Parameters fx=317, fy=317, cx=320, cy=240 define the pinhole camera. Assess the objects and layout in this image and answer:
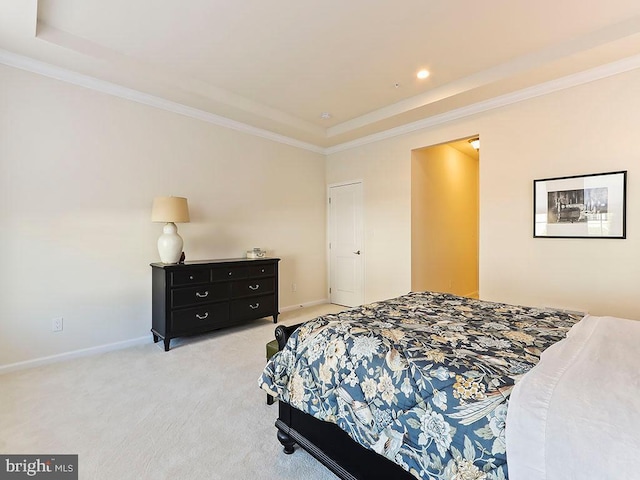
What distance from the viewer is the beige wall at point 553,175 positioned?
289 centimetres

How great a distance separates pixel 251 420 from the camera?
2.04 metres

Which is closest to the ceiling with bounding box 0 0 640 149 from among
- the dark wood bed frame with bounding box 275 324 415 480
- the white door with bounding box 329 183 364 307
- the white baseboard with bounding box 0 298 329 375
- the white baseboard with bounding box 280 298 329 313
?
the white door with bounding box 329 183 364 307

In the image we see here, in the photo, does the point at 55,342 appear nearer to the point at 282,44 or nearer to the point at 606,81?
the point at 282,44

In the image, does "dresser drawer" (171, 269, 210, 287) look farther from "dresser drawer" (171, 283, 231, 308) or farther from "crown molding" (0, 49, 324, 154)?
"crown molding" (0, 49, 324, 154)

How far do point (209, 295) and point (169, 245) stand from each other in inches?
27.6

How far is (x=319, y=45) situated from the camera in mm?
2834

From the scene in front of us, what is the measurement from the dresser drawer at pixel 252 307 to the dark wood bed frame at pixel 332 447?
85.5 inches

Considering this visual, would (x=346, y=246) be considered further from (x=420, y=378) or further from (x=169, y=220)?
(x=420, y=378)

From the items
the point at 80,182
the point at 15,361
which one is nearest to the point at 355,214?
the point at 80,182

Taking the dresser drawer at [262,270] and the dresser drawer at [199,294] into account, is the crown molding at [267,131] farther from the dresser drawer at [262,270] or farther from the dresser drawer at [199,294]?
the dresser drawer at [199,294]

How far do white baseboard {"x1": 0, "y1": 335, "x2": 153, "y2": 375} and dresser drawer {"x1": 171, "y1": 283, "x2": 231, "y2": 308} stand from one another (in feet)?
2.21

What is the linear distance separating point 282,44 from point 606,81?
303 centimetres

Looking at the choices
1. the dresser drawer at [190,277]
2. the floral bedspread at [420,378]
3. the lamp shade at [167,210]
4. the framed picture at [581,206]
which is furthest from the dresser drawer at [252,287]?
the framed picture at [581,206]

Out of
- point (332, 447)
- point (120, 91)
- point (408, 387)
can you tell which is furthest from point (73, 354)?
point (408, 387)
